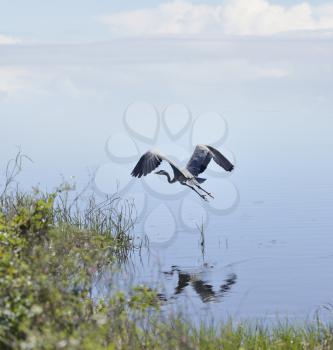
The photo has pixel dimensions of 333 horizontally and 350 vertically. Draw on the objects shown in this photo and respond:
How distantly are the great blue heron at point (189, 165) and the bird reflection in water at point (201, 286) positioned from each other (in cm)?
278

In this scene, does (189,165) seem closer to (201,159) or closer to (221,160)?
(201,159)

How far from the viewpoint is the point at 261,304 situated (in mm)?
18719

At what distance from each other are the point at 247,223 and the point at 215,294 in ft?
60.3

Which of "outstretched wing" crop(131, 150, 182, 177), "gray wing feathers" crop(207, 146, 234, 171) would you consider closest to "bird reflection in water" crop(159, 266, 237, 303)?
"gray wing feathers" crop(207, 146, 234, 171)

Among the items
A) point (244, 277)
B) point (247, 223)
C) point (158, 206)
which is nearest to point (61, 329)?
point (244, 277)

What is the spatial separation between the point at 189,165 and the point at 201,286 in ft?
11.7

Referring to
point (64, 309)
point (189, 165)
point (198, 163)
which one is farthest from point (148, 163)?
point (64, 309)

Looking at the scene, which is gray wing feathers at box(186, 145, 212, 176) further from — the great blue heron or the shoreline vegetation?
the shoreline vegetation

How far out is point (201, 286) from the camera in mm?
20172

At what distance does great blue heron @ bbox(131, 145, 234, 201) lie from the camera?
16594mm

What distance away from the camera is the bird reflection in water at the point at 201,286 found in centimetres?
1894

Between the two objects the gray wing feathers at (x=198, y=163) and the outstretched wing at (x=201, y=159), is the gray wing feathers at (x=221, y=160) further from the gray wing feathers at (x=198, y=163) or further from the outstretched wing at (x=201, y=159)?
the gray wing feathers at (x=198, y=163)

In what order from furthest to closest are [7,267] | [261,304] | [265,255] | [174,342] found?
[265,255], [261,304], [7,267], [174,342]

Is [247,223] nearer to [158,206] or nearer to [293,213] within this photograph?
[293,213]
